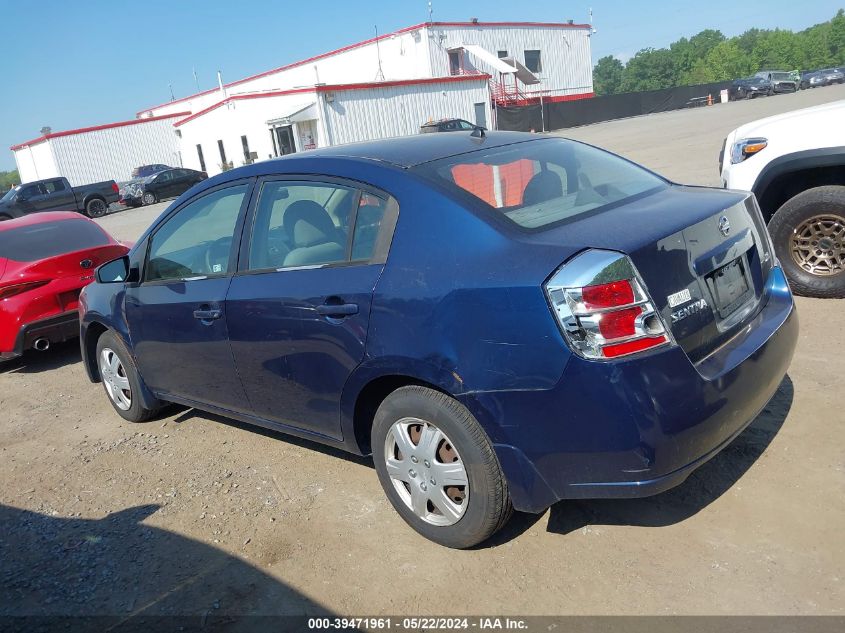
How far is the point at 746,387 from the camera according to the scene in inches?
112

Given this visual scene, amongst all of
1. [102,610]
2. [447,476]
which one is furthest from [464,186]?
[102,610]

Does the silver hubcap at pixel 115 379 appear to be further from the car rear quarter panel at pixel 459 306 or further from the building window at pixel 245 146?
the building window at pixel 245 146

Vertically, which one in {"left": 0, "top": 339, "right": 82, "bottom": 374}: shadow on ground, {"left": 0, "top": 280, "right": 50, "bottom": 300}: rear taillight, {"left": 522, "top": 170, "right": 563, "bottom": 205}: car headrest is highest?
{"left": 522, "top": 170, "right": 563, "bottom": 205}: car headrest

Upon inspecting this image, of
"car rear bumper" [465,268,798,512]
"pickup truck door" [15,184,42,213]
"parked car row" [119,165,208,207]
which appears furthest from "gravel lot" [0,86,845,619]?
"parked car row" [119,165,208,207]

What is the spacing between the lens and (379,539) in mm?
3354

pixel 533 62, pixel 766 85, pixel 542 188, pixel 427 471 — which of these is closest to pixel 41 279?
pixel 427 471

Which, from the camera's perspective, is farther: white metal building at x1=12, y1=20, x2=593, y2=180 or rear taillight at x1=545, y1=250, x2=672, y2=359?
white metal building at x1=12, y1=20, x2=593, y2=180

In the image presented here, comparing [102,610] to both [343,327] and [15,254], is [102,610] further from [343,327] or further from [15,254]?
[15,254]

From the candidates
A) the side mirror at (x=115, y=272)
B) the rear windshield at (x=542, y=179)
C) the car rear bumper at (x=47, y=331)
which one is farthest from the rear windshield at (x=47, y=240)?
the rear windshield at (x=542, y=179)

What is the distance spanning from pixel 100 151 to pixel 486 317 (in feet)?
Answer: 150

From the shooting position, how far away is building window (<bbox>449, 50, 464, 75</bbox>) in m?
44.0

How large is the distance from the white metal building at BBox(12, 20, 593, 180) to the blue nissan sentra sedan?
2874 centimetres

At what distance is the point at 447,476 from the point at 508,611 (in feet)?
1.87

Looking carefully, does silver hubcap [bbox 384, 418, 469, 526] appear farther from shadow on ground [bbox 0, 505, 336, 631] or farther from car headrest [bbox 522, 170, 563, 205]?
car headrest [bbox 522, 170, 563, 205]
